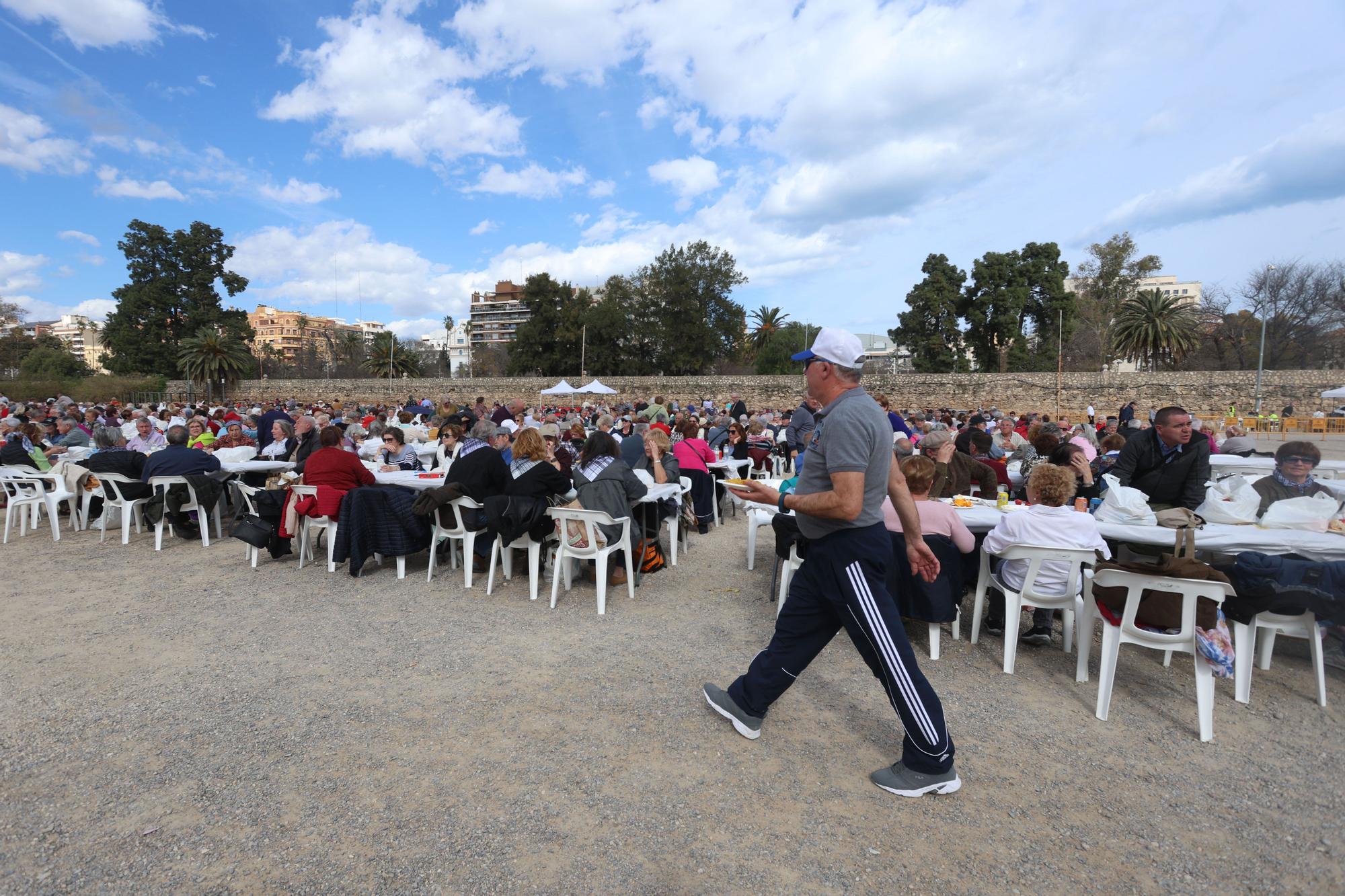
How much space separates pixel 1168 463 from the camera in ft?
13.9

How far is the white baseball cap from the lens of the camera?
7.55 feet

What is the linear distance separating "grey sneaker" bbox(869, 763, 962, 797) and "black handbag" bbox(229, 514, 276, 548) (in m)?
5.24

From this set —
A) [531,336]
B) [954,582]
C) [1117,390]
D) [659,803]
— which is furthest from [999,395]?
[659,803]

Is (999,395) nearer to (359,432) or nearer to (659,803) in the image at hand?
(359,432)

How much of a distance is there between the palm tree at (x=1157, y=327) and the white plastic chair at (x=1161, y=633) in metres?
38.4

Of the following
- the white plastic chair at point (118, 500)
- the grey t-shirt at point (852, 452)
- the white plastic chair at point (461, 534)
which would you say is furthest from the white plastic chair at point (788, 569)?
Result: the white plastic chair at point (118, 500)

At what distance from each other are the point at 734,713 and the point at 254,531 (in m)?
4.63

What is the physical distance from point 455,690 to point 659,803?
54.5 inches

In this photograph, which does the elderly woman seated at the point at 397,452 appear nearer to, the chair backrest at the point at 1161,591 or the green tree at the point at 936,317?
the chair backrest at the point at 1161,591

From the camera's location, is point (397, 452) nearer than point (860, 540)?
No

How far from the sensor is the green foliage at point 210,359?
38000 mm

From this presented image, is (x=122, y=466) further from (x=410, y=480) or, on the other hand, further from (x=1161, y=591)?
(x=1161, y=591)

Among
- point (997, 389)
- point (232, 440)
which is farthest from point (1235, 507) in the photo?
point (997, 389)

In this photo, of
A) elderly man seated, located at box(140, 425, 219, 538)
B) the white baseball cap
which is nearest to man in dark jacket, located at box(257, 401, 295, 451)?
elderly man seated, located at box(140, 425, 219, 538)
